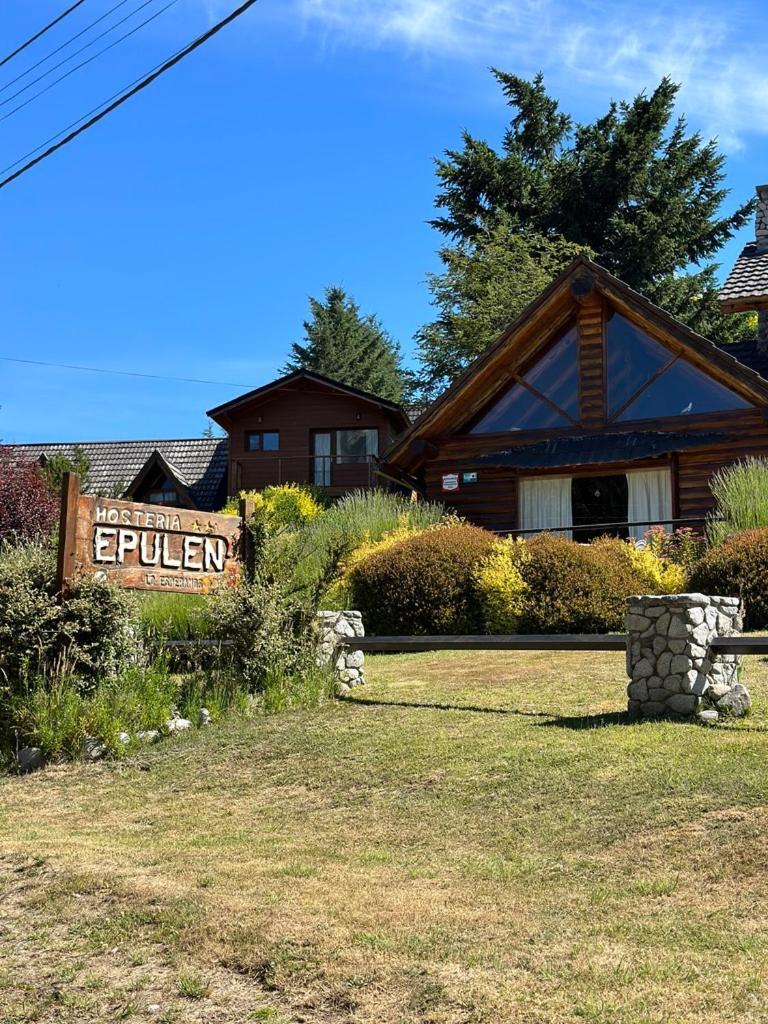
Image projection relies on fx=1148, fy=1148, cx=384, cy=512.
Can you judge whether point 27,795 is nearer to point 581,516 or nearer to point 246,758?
point 246,758

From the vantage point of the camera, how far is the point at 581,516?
22.9 metres

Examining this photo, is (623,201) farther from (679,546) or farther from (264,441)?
(679,546)

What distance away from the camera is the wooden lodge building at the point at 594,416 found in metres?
20.9

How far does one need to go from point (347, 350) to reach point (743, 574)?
151 feet

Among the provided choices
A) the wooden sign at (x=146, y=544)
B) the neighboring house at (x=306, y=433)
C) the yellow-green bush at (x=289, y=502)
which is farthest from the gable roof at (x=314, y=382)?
the wooden sign at (x=146, y=544)

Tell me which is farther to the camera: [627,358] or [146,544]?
[627,358]

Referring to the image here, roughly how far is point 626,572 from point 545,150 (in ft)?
114

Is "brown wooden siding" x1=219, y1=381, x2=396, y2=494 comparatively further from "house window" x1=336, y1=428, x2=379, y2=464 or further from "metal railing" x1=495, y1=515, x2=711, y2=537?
"metal railing" x1=495, y1=515, x2=711, y2=537

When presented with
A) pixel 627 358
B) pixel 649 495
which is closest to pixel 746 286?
pixel 627 358

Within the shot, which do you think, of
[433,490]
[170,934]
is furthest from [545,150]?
[170,934]

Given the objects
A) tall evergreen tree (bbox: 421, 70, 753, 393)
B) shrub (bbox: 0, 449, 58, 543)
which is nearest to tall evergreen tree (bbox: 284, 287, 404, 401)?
tall evergreen tree (bbox: 421, 70, 753, 393)

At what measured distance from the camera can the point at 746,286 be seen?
2270 cm

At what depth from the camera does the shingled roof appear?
4181 cm

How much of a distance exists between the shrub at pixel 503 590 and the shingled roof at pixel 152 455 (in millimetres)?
26396
